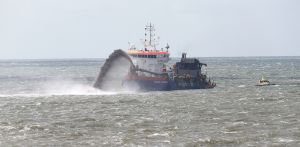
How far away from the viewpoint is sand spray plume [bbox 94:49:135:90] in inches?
3115

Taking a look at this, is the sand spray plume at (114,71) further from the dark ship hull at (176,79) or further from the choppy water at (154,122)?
the choppy water at (154,122)

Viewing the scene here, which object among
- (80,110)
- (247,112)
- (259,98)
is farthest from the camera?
(259,98)

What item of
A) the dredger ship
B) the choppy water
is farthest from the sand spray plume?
the choppy water

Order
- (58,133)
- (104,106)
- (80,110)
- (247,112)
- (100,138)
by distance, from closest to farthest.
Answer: (100,138), (58,133), (247,112), (80,110), (104,106)

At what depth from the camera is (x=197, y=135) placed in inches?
1423

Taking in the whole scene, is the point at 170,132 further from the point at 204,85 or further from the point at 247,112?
the point at 204,85

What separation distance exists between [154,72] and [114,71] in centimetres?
620

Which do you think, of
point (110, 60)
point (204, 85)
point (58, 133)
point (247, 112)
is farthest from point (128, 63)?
point (58, 133)

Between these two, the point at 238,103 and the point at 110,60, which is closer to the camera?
the point at 238,103

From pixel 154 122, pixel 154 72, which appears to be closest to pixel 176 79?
pixel 154 72

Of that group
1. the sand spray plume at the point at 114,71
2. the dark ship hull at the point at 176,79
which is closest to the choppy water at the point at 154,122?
the dark ship hull at the point at 176,79

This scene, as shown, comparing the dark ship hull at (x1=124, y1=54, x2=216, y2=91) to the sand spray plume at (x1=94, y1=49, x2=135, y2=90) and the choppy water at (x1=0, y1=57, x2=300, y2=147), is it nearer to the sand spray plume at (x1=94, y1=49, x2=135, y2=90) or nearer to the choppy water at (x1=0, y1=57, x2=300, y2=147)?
the sand spray plume at (x1=94, y1=49, x2=135, y2=90)

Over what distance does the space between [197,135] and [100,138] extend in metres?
6.09

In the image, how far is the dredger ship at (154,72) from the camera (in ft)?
248
